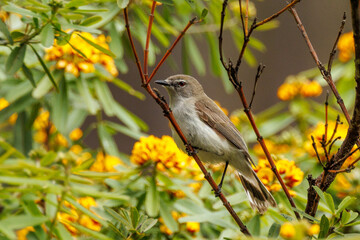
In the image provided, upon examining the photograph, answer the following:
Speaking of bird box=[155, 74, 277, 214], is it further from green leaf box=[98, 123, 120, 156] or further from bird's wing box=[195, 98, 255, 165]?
green leaf box=[98, 123, 120, 156]

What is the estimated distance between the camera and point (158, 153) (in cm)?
240

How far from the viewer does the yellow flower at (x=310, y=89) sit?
3.68 metres

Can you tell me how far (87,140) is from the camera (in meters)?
5.89

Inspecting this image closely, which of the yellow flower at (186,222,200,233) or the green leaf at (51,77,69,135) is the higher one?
the green leaf at (51,77,69,135)

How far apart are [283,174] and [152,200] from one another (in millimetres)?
629

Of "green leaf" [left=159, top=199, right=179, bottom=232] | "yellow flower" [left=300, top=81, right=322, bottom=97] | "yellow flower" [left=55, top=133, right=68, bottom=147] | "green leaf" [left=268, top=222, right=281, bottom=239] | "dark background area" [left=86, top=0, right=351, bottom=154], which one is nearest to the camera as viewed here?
"green leaf" [left=268, top=222, right=281, bottom=239]

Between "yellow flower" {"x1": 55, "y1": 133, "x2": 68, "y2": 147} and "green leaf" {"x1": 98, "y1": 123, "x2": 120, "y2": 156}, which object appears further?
"yellow flower" {"x1": 55, "y1": 133, "x2": 68, "y2": 147}

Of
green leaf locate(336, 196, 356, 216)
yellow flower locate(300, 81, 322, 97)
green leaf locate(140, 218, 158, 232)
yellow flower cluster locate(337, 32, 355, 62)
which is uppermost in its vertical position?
yellow flower cluster locate(337, 32, 355, 62)

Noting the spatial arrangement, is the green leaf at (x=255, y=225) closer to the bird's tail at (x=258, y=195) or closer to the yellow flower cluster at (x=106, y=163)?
the bird's tail at (x=258, y=195)

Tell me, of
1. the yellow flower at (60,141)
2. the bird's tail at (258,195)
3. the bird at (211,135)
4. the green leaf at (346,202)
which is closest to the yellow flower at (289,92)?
the bird at (211,135)

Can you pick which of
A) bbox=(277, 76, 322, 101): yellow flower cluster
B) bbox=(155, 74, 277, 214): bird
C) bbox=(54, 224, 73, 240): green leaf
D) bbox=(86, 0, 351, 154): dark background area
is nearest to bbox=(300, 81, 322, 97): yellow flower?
bbox=(277, 76, 322, 101): yellow flower cluster

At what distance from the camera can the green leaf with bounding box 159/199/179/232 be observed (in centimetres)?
226

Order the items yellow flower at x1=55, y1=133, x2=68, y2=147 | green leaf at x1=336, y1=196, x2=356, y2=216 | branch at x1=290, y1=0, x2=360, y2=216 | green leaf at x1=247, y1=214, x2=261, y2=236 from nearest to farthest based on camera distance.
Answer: branch at x1=290, y1=0, x2=360, y2=216
green leaf at x1=336, y1=196, x2=356, y2=216
green leaf at x1=247, y1=214, x2=261, y2=236
yellow flower at x1=55, y1=133, x2=68, y2=147

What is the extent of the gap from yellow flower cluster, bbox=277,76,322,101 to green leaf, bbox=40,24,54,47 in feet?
7.48
